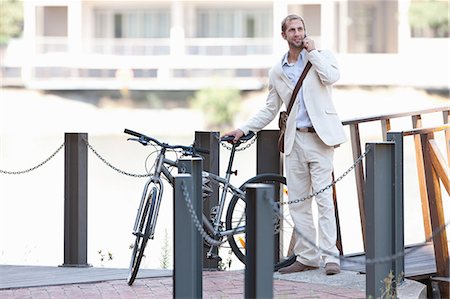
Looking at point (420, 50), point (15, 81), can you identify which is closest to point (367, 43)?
point (420, 50)

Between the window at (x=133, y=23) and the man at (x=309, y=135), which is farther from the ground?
the window at (x=133, y=23)

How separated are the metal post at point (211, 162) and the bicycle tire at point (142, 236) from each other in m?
0.84

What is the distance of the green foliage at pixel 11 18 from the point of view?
42.4m

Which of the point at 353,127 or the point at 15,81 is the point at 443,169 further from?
the point at 15,81

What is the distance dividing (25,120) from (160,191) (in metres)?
29.9

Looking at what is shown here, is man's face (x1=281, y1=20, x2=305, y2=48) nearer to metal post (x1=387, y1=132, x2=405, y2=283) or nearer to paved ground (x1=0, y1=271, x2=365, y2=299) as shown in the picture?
metal post (x1=387, y1=132, x2=405, y2=283)

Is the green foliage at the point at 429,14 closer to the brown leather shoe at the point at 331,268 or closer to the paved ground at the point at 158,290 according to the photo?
the brown leather shoe at the point at 331,268

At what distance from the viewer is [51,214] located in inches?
537

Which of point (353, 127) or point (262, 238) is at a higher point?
point (353, 127)

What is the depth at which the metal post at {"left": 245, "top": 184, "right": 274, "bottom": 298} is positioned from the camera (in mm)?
4598

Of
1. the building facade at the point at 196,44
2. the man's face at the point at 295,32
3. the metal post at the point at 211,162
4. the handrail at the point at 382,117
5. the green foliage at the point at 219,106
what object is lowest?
the metal post at the point at 211,162

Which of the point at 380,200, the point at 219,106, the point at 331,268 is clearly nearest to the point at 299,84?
the point at 331,268

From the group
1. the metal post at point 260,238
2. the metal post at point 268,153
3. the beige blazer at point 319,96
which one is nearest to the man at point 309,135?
the beige blazer at point 319,96

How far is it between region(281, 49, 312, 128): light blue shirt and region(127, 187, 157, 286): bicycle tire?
3.68 ft
